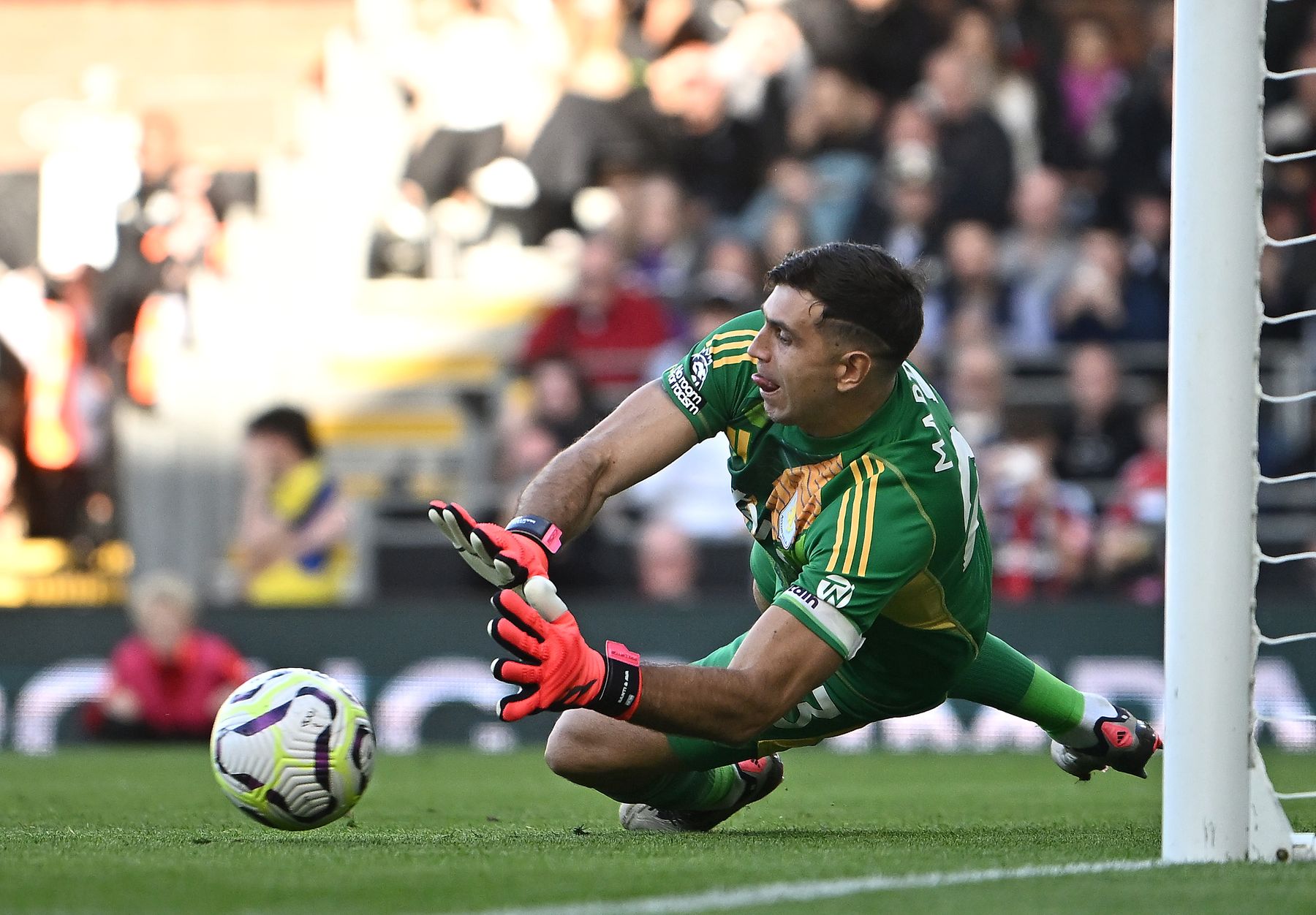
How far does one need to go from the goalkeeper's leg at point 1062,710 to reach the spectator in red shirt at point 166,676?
19.2 ft

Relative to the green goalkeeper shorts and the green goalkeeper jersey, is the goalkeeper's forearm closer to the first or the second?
the green goalkeeper jersey

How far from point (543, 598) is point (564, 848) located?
0.96m

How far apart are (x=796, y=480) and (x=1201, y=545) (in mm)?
1239

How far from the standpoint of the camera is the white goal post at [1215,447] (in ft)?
14.7

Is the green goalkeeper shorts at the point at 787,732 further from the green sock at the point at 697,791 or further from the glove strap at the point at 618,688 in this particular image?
the glove strap at the point at 618,688

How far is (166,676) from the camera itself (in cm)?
1106

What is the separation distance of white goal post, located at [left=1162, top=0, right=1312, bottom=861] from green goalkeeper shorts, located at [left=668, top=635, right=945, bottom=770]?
1312 mm

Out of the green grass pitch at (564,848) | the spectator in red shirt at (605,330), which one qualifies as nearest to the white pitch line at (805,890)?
the green grass pitch at (564,848)

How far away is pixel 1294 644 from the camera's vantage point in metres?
10.5

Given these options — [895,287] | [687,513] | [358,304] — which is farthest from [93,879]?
[358,304]

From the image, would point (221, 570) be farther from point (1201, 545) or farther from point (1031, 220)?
point (1201, 545)

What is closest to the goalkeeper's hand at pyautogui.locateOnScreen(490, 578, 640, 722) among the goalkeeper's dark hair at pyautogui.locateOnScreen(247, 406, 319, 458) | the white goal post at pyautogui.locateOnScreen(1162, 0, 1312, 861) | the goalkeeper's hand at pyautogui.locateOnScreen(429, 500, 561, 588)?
the goalkeeper's hand at pyautogui.locateOnScreen(429, 500, 561, 588)

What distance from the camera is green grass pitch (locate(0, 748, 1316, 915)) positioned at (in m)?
3.94

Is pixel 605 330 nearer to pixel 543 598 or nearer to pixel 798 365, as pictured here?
pixel 798 365
